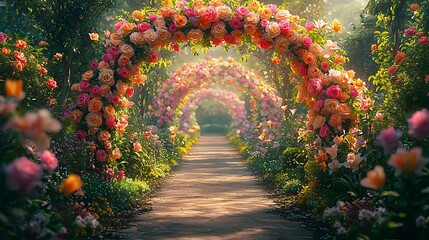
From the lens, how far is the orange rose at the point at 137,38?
31.0 feet

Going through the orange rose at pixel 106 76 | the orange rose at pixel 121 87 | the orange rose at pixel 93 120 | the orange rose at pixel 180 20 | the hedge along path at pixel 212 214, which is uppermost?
the orange rose at pixel 180 20

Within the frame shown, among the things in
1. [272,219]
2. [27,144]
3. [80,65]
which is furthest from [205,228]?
[80,65]

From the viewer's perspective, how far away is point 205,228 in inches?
286

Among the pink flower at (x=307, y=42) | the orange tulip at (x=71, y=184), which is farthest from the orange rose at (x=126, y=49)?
the orange tulip at (x=71, y=184)

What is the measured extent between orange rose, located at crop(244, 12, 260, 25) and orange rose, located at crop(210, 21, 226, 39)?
408 mm

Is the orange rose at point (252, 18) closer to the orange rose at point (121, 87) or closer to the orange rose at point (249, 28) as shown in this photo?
the orange rose at point (249, 28)

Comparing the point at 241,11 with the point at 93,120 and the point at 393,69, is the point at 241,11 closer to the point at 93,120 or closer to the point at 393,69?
the point at 393,69

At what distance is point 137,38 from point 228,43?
157 cm

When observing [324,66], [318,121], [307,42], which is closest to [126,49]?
[307,42]

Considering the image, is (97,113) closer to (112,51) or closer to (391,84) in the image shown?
(112,51)

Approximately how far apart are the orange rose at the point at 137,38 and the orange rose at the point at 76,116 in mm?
1546

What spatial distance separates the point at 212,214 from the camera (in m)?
8.44

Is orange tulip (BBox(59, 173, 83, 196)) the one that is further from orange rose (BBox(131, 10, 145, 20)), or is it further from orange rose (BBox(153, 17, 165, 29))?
orange rose (BBox(131, 10, 145, 20))

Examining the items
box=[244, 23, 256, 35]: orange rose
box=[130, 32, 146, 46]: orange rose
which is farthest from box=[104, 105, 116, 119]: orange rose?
box=[244, 23, 256, 35]: orange rose
